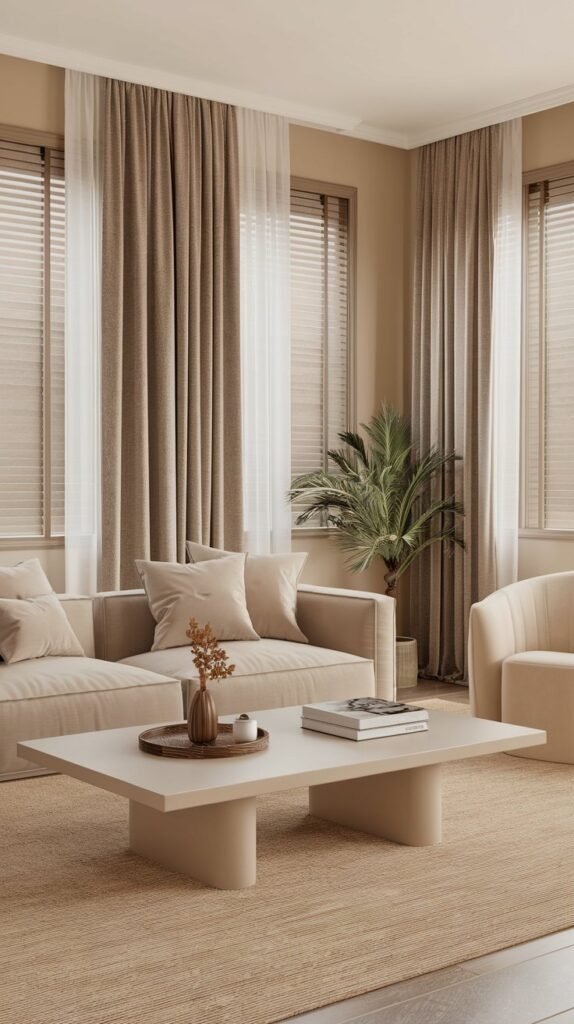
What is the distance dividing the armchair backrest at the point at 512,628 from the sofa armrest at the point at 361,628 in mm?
415

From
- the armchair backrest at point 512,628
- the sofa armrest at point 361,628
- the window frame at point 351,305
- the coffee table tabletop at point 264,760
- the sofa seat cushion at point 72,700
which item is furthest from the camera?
the window frame at point 351,305

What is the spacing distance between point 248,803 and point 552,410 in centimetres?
379

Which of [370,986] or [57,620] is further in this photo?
[57,620]

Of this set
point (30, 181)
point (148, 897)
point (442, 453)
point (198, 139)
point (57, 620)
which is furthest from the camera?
point (442, 453)

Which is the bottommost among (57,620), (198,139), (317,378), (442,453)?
(57,620)

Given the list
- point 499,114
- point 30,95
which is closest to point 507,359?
point 499,114

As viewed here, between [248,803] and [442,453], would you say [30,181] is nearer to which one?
[442,453]

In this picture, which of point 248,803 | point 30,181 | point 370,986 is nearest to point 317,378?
point 30,181

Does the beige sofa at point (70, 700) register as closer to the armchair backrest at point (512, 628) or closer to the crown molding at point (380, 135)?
the armchair backrest at point (512, 628)

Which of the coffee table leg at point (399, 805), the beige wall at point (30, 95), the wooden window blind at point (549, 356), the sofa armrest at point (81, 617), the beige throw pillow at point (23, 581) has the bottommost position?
the coffee table leg at point (399, 805)

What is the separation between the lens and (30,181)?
18.2 feet

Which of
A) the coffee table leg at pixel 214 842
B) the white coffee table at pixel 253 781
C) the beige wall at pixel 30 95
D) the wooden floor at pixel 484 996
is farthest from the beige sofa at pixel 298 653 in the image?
the beige wall at pixel 30 95

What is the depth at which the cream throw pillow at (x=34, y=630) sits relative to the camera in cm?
452

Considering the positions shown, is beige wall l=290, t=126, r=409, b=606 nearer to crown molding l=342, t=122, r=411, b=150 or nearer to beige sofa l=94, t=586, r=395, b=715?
crown molding l=342, t=122, r=411, b=150
